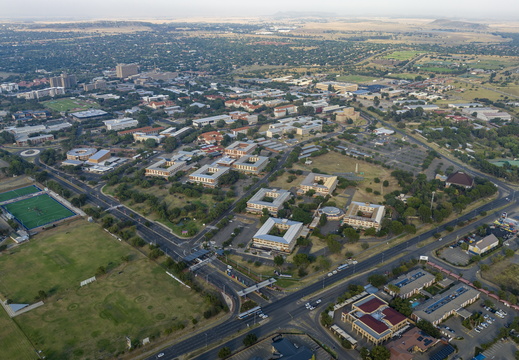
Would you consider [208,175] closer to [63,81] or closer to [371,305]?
[371,305]

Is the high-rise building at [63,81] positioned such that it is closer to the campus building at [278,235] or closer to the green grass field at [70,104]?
the green grass field at [70,104]

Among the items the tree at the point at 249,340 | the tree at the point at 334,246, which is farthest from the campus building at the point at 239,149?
the tree at the point at 249,340

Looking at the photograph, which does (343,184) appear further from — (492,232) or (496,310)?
(496,310)

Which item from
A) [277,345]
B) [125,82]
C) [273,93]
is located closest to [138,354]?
[277,345]

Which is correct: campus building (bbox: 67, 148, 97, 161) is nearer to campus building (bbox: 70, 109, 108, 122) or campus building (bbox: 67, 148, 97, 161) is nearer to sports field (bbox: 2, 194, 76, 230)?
sports field (bbox: 2, 194, 76, 230)

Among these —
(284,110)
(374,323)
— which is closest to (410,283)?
(374,323)

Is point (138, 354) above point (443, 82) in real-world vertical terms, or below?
below
